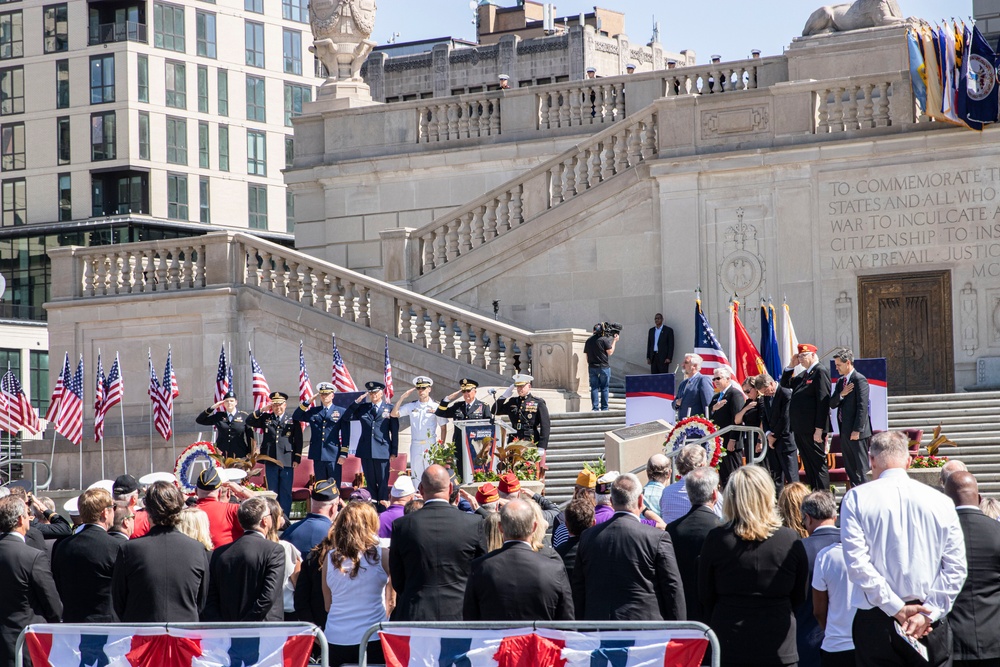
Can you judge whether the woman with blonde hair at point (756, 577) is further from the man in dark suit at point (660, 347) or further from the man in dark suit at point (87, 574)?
the man in dark suit at point (660, 347)

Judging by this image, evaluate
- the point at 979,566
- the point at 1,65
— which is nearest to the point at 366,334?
the point at 979,566

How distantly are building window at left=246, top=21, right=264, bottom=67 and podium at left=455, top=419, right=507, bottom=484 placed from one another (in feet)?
172

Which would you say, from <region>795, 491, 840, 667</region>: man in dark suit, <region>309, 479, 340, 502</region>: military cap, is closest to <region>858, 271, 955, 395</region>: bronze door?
<region>309, 479, 340, 502</region>: military cap

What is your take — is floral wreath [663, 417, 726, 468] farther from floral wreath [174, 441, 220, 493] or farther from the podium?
floral wreath [174, 441, 220, 493]

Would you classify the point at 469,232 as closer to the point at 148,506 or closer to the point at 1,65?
the point at 148,506

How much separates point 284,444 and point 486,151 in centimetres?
1004

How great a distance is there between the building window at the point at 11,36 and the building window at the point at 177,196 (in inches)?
326

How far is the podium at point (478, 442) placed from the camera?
18.2m

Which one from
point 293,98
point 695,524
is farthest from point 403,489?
point 293,98

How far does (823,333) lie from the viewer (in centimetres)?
2327

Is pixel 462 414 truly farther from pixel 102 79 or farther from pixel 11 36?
pixel 11 36

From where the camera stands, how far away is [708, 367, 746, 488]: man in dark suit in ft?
53.6

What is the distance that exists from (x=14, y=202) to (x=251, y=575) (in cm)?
5927

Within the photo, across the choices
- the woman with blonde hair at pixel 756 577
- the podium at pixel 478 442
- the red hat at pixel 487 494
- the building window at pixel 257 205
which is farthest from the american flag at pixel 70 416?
the building window at pixel 257 205
